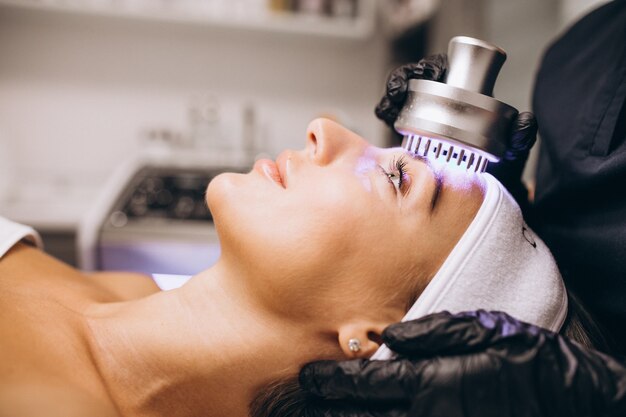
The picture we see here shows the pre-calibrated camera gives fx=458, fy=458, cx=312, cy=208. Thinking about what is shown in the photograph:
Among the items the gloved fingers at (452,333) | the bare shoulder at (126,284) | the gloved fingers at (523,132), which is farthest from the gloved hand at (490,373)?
the bare shoulder at (126,284)

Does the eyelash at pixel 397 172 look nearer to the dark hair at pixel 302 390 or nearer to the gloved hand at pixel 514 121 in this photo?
the gloved hand at pixel 514 121

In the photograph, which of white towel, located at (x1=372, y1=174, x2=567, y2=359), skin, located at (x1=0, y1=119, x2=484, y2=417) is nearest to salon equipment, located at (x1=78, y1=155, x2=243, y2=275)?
skin, located at (x1=0, y1=119, x2=484, y2=417)

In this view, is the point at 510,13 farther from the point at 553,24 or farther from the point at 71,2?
the point at 71,2

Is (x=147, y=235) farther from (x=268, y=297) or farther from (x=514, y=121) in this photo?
(x=514, y=121)

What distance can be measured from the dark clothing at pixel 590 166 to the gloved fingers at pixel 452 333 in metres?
0.36

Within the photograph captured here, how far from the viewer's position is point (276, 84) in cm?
303

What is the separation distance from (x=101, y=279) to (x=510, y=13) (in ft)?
7.61

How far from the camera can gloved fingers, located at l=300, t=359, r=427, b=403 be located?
80 centimetres

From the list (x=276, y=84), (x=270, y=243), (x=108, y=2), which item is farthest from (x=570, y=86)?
(x=108, y=2)

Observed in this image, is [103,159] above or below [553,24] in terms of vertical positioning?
below

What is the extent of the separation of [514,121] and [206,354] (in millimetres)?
817

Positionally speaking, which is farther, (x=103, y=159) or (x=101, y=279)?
(x=103, y=159)

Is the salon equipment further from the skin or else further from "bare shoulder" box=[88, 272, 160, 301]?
the skin

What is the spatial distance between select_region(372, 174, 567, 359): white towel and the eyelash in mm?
173
